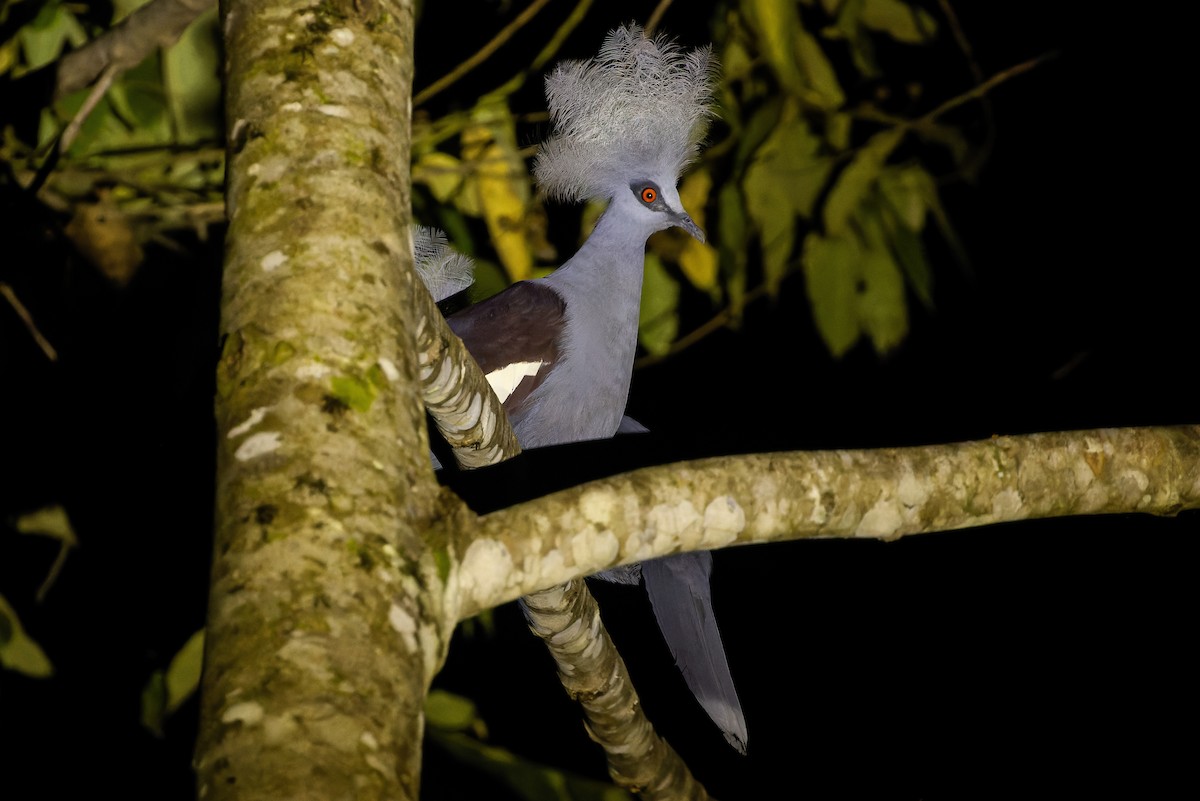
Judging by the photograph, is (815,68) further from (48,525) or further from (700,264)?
(48,525)

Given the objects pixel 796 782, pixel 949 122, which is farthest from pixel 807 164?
pixel 796 782

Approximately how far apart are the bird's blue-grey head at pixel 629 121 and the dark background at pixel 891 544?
A: 0.80 metres

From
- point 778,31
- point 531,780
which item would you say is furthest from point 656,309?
point 531,780

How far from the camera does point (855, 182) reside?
2041mm

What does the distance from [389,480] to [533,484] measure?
807 mm

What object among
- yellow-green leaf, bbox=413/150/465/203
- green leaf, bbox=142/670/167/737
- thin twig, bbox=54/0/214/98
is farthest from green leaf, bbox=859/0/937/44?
green leaf, bbox=142/670/167/737

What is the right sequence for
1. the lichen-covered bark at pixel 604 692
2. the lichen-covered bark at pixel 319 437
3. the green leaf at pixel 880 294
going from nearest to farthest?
the lichen-covered bark at pixel 319 437 < the lichen-covered bark at pixel 604 692 < the green leaf at pixel 880 294

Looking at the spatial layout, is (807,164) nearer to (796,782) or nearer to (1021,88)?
(1021,88)

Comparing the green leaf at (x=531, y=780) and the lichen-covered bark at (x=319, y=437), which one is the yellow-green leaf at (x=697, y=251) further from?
the lichen-covered bark at (x=319, y=437)

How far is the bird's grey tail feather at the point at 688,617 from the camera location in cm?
180

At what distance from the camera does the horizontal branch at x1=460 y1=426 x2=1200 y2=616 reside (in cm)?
85

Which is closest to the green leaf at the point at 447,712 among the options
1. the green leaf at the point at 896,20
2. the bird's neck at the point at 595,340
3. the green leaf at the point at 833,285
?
the bird's neck at the point at 595,340

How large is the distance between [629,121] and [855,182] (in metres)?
0.46

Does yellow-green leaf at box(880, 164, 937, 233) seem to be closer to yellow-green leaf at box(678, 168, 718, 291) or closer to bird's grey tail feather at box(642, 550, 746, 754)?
yellow-green leaf at box(678, 168, 718, 291)
